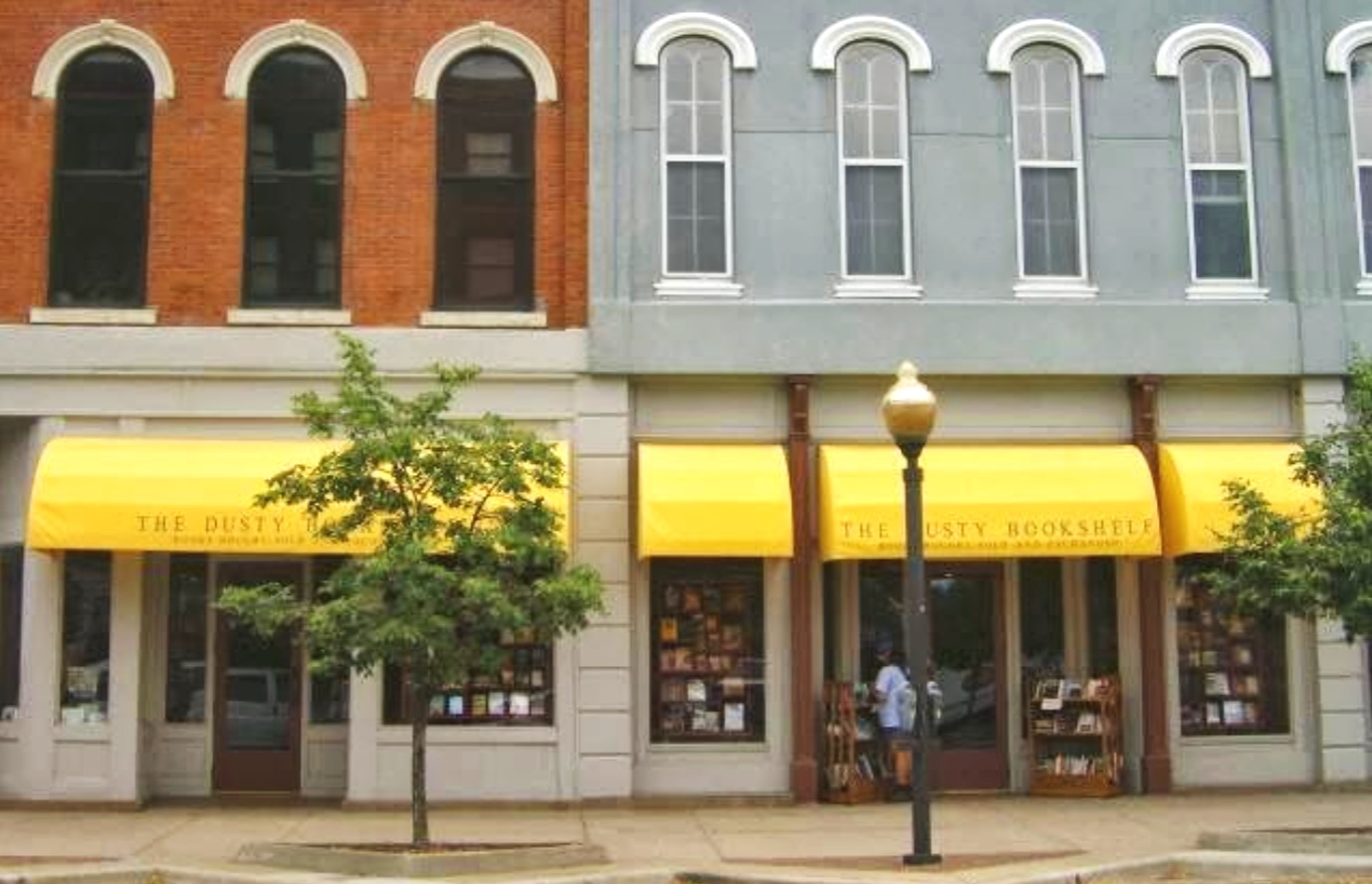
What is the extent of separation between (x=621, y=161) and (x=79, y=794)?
26.6 feet

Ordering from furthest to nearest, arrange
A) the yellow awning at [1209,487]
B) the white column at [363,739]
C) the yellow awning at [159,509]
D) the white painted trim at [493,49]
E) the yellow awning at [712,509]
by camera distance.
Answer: the white painted trim at [493,49] < the yellow awning at [1209,487] < the white column at [363,739] < the yellow awning at [712,509] < the yellow awning at [159,509]

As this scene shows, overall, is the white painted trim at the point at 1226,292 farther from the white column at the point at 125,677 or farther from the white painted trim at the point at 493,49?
the white column at the point at 125,677

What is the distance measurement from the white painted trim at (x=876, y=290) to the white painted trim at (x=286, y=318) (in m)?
4.98

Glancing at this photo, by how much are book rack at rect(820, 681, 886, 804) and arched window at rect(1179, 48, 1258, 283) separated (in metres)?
5.74

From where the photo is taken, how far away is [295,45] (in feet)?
54.2

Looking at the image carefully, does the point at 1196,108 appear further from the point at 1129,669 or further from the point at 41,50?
the point at 41,50

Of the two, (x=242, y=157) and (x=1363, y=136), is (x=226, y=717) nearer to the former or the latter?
(x=242, y=157)

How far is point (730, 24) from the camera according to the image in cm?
1673

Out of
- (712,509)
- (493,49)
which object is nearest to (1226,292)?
(712,509)

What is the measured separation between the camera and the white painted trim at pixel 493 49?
54.1 ft

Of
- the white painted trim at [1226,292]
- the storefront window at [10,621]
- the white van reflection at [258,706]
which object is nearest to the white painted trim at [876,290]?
the white painted trim at [1226,292]

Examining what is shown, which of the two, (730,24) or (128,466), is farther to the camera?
(730,24)

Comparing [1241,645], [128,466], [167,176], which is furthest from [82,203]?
[1241,645]

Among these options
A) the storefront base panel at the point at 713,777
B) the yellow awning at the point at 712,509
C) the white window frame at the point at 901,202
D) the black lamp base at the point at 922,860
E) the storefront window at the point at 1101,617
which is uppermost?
the white window frame at the point at 901,202
